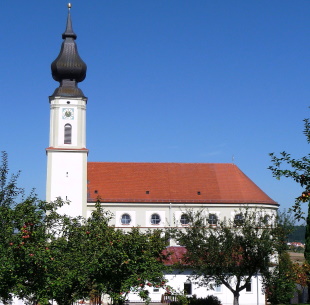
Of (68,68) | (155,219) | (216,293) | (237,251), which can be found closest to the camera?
(237,251)

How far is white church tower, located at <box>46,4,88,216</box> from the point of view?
167ft

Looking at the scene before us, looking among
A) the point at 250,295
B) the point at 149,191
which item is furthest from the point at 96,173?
the point at 250,295

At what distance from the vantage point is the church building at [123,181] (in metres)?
51.3

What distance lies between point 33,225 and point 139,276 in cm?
521

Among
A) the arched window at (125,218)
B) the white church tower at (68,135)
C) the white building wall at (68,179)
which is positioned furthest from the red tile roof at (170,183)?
the white church tower at (68,135)

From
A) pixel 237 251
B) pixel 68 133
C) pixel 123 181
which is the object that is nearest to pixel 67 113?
pixel 68 133

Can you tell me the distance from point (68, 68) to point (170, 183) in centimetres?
1410

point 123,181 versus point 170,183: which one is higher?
point 123,181

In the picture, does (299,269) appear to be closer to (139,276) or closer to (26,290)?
(139,276)

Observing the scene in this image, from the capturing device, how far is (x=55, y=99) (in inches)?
2041

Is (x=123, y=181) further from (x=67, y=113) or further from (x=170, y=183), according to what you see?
(x=67, y=113)

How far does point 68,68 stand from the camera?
51.6 meters

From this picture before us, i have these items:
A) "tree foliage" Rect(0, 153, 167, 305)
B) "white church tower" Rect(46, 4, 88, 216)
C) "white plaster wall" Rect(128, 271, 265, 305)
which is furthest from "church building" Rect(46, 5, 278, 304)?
"tree foliage" Rect(0, 153, 167, 305)

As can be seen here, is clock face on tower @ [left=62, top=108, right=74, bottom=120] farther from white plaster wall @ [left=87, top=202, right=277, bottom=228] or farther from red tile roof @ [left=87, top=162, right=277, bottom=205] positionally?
white plaster wall @ [left=87, top=202, right=277, bottom=228]
